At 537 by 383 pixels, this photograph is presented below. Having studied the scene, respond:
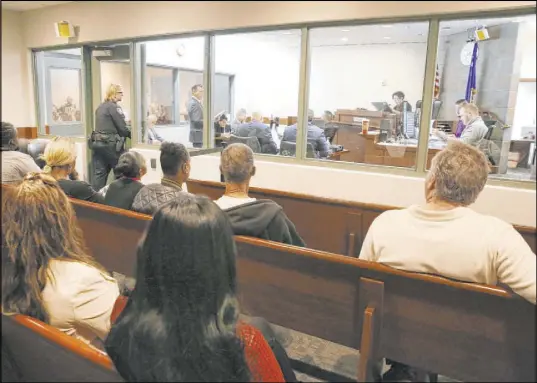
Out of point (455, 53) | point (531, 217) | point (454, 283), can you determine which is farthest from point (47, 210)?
point (455, 53)

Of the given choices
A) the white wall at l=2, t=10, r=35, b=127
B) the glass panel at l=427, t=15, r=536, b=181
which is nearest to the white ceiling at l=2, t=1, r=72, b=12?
the white wall at l=2, t=10, r=35, b=127

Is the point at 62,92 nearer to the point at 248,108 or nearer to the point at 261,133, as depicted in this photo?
the point at 261,133

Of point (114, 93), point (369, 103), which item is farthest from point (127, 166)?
point (369, 103)

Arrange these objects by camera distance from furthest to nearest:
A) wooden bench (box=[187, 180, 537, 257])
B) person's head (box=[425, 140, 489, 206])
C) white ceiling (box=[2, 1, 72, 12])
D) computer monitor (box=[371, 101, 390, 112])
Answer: computer monitor (box=[371, 101, 390, 112])
wooden bench (box=[187, 180, 537, 257])
person's head (box=[425, 140, 489, 206])
white ceiling (box=[2, 1, 72, 12])

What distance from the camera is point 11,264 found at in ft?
1.99

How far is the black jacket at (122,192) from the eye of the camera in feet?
3.78

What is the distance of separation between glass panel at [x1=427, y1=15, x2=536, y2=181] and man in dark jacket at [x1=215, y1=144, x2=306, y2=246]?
1332mm

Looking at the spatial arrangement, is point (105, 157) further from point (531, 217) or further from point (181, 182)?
point (531, 217)

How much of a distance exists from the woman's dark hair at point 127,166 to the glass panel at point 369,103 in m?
1.29

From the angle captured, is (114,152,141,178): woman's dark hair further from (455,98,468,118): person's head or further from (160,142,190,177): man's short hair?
(455,98,468,118): person's head

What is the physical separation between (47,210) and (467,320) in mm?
666

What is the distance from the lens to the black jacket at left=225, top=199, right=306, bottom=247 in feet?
3.19

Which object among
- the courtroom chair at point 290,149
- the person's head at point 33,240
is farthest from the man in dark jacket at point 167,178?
the courtroom chair at point 290,149

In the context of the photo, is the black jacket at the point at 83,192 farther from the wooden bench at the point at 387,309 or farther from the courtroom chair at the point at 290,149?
the courtroom chair at the point at 290,149
